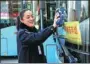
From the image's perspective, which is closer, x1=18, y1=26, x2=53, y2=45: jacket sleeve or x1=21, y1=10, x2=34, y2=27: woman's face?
x1=18, y1=26, x2=53, y2=45: jacket sleeve

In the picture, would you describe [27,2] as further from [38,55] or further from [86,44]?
[38,55]

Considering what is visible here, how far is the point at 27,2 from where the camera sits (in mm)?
7711

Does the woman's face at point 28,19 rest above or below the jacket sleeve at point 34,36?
above

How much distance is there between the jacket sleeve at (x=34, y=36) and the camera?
3.18 m

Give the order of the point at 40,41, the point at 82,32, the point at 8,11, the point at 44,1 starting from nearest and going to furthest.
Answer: the point at 40,41 → the point at 82,32 → the point at 44,1 → the point at 8,11

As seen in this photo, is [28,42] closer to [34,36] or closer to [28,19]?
[34,36]

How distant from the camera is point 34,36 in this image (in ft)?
10.6

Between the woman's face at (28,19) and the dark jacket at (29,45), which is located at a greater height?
the woman's face at (28,19)

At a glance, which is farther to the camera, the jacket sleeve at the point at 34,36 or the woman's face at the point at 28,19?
the woman's face at the point at 28,19

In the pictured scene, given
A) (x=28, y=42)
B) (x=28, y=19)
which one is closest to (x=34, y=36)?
(x=28, y=42)

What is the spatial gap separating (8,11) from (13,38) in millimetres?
634

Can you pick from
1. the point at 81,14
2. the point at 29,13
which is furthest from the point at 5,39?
the point at 29,13

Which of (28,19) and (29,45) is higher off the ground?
(28,19)

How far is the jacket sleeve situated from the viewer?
10.4ft
